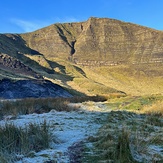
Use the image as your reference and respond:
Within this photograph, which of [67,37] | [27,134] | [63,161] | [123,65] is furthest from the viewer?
[67,37]

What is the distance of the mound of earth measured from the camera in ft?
113

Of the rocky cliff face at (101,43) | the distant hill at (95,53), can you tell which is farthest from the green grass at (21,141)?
the rocky cliff face at (101,43)

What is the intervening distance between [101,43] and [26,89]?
6198cm

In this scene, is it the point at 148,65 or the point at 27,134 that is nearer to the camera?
the point at 27,134

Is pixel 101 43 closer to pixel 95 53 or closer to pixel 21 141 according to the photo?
pixel 95 53

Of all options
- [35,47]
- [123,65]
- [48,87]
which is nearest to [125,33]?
[123,65]

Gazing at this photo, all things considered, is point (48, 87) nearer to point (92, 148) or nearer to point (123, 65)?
point (92, 148)

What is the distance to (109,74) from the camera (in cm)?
7900

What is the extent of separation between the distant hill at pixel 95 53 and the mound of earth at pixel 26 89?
20.2 m

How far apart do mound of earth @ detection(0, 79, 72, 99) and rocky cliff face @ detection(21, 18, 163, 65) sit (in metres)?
49.4

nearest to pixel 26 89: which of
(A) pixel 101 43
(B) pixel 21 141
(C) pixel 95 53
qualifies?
(B) pixel 21 141

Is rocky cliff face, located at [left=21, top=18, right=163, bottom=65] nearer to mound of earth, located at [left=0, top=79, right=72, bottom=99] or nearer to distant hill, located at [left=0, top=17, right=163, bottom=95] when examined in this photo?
distant hill, located at [left=0, top=17, right=163, bottom=95]

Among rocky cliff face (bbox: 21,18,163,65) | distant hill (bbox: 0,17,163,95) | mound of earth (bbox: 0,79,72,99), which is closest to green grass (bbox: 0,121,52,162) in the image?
mound of earth (bbox: 0,79,72,99)

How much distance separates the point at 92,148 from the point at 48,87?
3435cm
